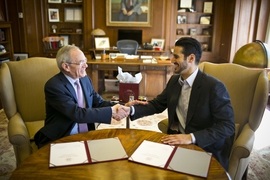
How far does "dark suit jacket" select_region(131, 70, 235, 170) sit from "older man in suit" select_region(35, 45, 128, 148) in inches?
18.0

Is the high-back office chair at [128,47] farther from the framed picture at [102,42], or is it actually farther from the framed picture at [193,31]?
the framed picture at [193,31]

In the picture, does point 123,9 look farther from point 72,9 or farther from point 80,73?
point 80,73

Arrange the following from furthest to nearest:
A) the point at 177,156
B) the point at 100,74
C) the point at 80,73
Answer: the point at 100,74
the point at 80,73
the point at 177,156

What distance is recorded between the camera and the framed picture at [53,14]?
6.41 metres

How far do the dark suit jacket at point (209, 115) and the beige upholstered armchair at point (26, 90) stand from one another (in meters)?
1.16

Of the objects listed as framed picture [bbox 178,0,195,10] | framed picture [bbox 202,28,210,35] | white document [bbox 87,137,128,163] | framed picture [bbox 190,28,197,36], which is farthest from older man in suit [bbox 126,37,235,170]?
framed picture [bbox 202,28,210,35]

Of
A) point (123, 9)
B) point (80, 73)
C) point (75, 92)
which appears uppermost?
point (123, 9)

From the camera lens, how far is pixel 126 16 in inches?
245

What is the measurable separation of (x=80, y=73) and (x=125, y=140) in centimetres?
63

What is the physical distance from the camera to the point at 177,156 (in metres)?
1.37

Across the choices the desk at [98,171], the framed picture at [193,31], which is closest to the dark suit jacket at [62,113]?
the desk at [98,171]

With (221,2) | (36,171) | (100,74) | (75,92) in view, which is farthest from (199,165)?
(221,2)

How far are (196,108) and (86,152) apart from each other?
0.78 metres

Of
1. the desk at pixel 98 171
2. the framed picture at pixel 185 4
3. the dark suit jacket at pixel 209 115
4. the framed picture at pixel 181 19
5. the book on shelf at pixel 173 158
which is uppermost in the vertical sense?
the framed picture at pixel 185 4
